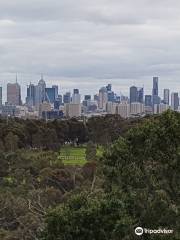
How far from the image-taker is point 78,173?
3133 cm

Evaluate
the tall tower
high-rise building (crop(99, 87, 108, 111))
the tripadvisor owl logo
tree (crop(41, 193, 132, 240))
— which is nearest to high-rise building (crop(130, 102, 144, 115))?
high-rise building (crop(99, 87, 108, 111))

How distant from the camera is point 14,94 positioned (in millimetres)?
188000

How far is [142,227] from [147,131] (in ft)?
7.74

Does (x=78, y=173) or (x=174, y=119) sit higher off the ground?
(x=174, y=119)

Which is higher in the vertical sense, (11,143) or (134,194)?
(134,194)

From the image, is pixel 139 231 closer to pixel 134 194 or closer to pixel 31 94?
pixel 134 194

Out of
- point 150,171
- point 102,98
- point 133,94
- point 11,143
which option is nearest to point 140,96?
point 133,94

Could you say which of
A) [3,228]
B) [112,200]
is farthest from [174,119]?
[3,228]

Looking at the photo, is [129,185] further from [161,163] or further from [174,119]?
[174,119]

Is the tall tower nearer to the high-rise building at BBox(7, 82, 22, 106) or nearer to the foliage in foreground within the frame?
the high-rise building at BBox(7, 82, 22, 106)

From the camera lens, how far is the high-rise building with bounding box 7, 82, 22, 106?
610 ft

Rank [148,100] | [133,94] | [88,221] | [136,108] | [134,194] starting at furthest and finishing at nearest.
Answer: [133,94] < [148,100] < [136,108] < [134,194] < [88,221]

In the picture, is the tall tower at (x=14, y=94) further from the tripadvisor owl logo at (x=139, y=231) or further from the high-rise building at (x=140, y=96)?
the tripadvisor owl logo at (x=139, y=231)

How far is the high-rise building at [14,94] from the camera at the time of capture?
186 m
